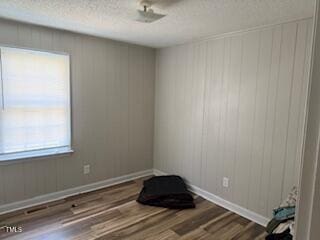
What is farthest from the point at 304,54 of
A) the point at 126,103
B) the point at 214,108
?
the point at 126,103

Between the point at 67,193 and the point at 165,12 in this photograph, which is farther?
the point at 67,193

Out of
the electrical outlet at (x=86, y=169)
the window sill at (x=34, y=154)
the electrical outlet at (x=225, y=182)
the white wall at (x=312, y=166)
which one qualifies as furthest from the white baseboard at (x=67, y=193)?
the white wall at (x=312, y=166)

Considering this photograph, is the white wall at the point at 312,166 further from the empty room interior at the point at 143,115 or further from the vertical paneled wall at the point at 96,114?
the vertical paneled wall at the point at 96,114

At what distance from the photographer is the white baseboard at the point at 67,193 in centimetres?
272

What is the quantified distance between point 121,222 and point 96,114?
1513 mm

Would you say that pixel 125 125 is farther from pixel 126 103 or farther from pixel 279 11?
pixel 279 11

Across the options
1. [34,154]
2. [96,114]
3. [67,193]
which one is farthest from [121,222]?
[96,114]

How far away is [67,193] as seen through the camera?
10.3ft

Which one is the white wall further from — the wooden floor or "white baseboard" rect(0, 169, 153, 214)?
"white baseboard" rect(0, 169, 153, 214)

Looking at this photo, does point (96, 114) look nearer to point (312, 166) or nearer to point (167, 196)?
point (167, 196)

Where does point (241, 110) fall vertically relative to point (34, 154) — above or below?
above

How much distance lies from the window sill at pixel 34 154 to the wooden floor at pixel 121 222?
63 cm

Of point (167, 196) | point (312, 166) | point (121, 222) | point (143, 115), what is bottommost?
point (121, 222)

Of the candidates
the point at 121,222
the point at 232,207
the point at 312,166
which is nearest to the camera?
the point at 312,166
